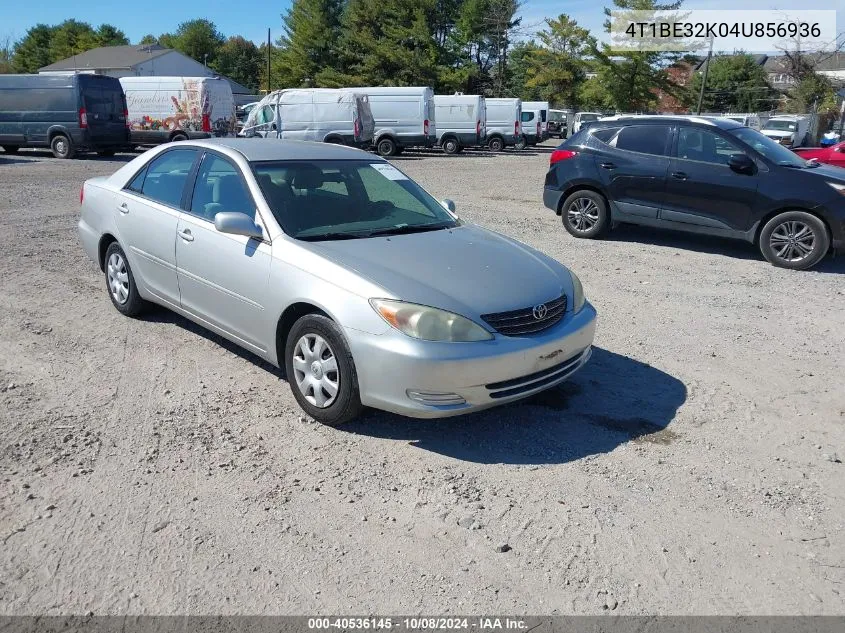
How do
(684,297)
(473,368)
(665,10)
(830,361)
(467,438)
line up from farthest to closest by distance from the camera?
(665,10) < (684,297) < (830,361) < (467,438) < (473,368)

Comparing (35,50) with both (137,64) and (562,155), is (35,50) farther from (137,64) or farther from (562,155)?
(562,155)

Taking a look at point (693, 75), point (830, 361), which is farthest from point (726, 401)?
point (693, 75)

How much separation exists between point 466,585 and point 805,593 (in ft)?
4.42

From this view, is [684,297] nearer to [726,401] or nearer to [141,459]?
[726,401]

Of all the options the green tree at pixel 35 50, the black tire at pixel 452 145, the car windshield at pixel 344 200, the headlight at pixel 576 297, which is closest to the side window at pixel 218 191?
the car windshield at pixel 344 200

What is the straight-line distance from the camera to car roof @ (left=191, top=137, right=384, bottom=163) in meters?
4.91

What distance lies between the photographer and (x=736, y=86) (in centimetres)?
6312

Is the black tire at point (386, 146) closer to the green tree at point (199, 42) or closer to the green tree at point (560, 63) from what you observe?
the green tree at point (560, 63)

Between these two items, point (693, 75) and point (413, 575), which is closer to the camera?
point (413, 575)

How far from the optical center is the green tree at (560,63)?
167 feet

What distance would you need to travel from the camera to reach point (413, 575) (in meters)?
2.87

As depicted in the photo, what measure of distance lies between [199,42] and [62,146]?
72974 mm

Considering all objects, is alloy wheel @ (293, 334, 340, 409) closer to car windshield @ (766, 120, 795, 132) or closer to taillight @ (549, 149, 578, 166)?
taillight @ (549, 149, 578, 166)

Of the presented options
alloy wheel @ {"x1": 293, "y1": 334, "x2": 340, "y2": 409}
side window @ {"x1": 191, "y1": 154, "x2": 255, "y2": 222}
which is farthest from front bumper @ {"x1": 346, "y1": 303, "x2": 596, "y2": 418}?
side window @ {"x1": 191, "y1": 154, "x2": 255, "y2": 222}
